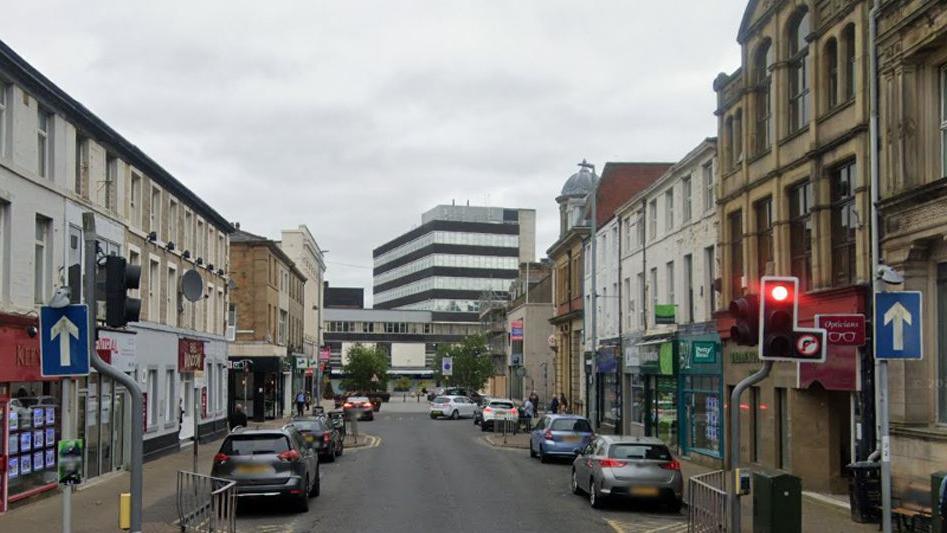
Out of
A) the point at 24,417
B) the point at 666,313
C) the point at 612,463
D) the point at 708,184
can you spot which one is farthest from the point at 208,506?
the point at 666,313

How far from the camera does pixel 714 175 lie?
28.8 meters

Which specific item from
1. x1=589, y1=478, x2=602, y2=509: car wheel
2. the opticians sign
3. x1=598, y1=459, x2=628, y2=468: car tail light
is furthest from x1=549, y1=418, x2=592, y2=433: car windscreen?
the opticians sign

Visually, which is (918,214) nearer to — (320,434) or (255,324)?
(320,434)

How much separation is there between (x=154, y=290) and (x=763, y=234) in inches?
684

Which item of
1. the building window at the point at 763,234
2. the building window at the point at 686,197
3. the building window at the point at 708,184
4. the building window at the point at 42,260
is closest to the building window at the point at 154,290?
the building window at the point at 42,260

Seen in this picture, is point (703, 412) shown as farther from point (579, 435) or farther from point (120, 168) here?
point (120, 168)

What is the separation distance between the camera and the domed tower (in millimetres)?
55759

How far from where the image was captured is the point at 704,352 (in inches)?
1113

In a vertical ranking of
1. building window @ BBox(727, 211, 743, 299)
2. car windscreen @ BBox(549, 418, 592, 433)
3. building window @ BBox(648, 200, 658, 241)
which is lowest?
car windscreen @ BBox(549, 418, 592, 433)

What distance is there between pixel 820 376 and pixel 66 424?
15671 mm

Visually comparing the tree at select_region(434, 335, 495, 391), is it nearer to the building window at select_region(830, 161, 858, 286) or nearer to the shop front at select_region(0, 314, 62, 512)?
the shop front at select_region(0, 314, 62, 512)

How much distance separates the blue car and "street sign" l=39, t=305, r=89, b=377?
2156cm

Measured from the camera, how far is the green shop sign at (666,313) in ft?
104

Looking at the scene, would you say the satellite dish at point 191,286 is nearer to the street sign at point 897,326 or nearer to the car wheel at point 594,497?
the car wheel at point 594,497
